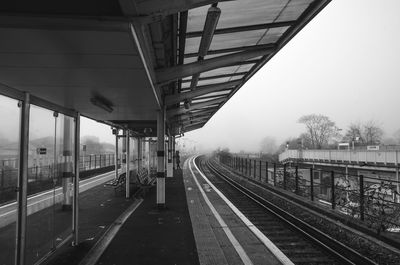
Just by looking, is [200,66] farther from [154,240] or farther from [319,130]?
[319,130]

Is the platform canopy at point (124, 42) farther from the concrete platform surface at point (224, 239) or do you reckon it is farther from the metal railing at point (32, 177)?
the concrete platform surface at point (224, 239)

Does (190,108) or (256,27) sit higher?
(256,27)

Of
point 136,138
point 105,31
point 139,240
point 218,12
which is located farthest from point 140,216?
point 136,138

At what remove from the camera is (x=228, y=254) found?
20.3 feet

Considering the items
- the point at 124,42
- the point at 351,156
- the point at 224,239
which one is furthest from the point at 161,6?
the point at 351,156

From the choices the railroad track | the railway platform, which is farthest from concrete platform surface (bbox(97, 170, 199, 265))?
the railroad track

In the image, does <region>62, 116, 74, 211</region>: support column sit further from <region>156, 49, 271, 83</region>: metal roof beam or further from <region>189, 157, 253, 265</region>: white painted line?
<region>189, 157, 253, 265</region>: white painted line

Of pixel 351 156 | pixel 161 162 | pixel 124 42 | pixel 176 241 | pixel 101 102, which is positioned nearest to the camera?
pixel 124 42

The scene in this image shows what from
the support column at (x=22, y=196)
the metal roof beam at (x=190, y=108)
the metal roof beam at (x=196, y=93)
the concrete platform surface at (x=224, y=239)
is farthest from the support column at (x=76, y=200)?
the metal roof beam at (x=190, y=108)

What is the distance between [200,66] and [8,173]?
196 inches

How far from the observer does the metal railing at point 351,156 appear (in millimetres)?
35750

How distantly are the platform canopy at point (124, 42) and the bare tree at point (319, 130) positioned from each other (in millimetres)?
84887

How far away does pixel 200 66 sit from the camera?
27.8ft

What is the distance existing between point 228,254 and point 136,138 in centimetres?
1212
